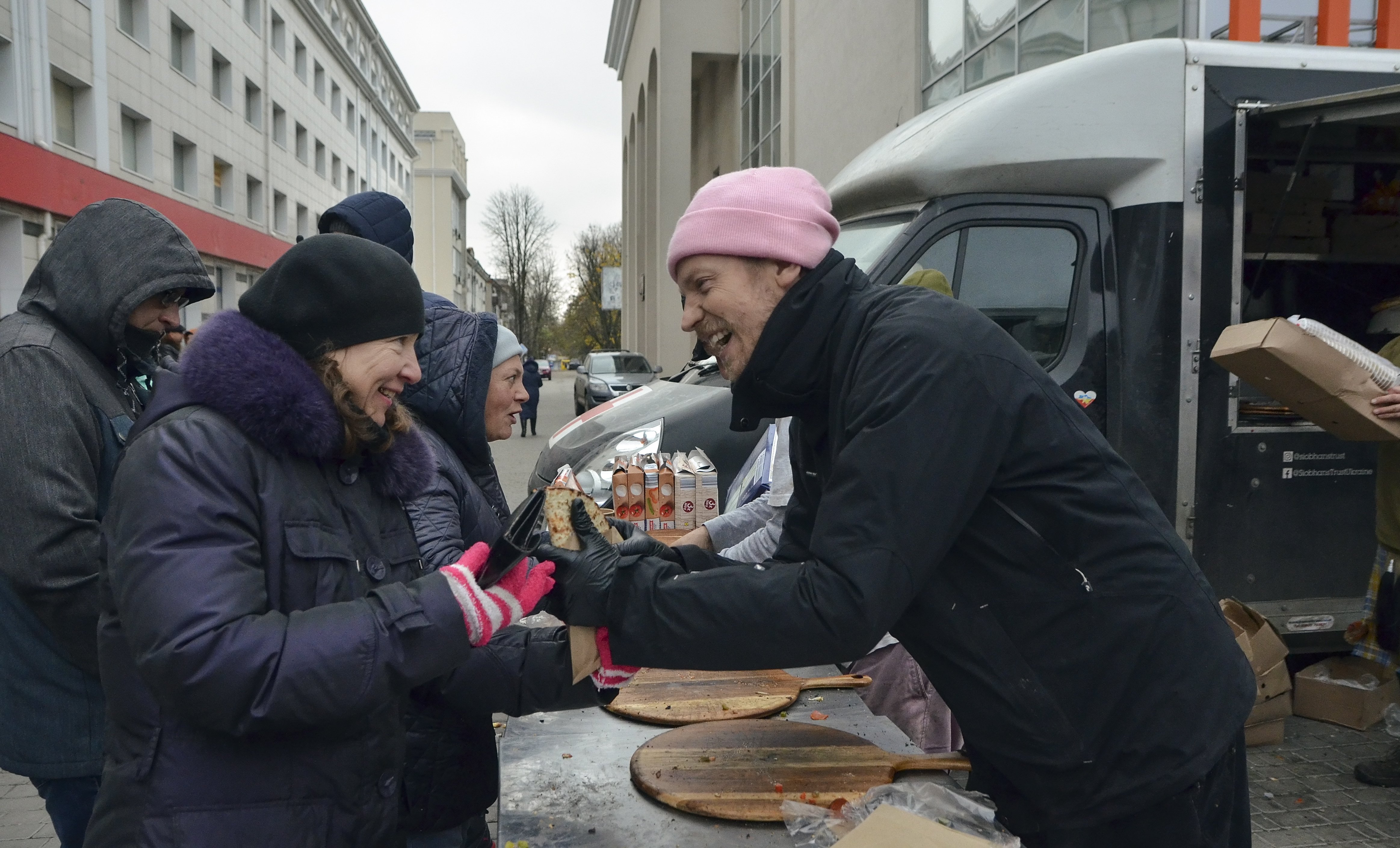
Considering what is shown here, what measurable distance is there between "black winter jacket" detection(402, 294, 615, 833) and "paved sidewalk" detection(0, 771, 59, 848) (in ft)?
8.29

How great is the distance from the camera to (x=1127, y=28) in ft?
26.2

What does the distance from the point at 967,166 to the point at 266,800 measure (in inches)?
157

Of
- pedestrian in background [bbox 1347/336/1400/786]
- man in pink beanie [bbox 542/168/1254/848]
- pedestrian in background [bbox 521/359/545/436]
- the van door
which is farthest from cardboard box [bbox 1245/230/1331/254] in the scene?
pedestrian in background [bbox 521/359/545/436]

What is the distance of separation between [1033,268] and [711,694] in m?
2.87

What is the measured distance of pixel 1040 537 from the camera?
1620 mm

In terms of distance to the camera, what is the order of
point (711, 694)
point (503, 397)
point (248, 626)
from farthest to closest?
point (503, 397) < point (711, 694) < point (248, 626)

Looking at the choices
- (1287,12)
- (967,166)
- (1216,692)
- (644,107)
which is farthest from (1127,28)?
(644,107)

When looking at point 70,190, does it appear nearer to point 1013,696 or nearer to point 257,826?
point 257,826

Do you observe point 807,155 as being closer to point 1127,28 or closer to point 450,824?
point 1127,28

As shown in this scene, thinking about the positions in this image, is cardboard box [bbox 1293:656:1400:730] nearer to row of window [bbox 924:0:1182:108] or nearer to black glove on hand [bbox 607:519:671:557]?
black glove on hand [bbox 607:519:671:557]

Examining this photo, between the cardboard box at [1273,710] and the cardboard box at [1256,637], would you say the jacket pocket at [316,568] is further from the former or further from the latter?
the cardboard box at [1273,710]

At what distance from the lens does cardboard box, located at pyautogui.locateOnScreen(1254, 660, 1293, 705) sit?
14.8ft

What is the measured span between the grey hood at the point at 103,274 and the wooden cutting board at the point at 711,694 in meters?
1.56

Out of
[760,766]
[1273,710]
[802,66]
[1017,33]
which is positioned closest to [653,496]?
[760,766]
